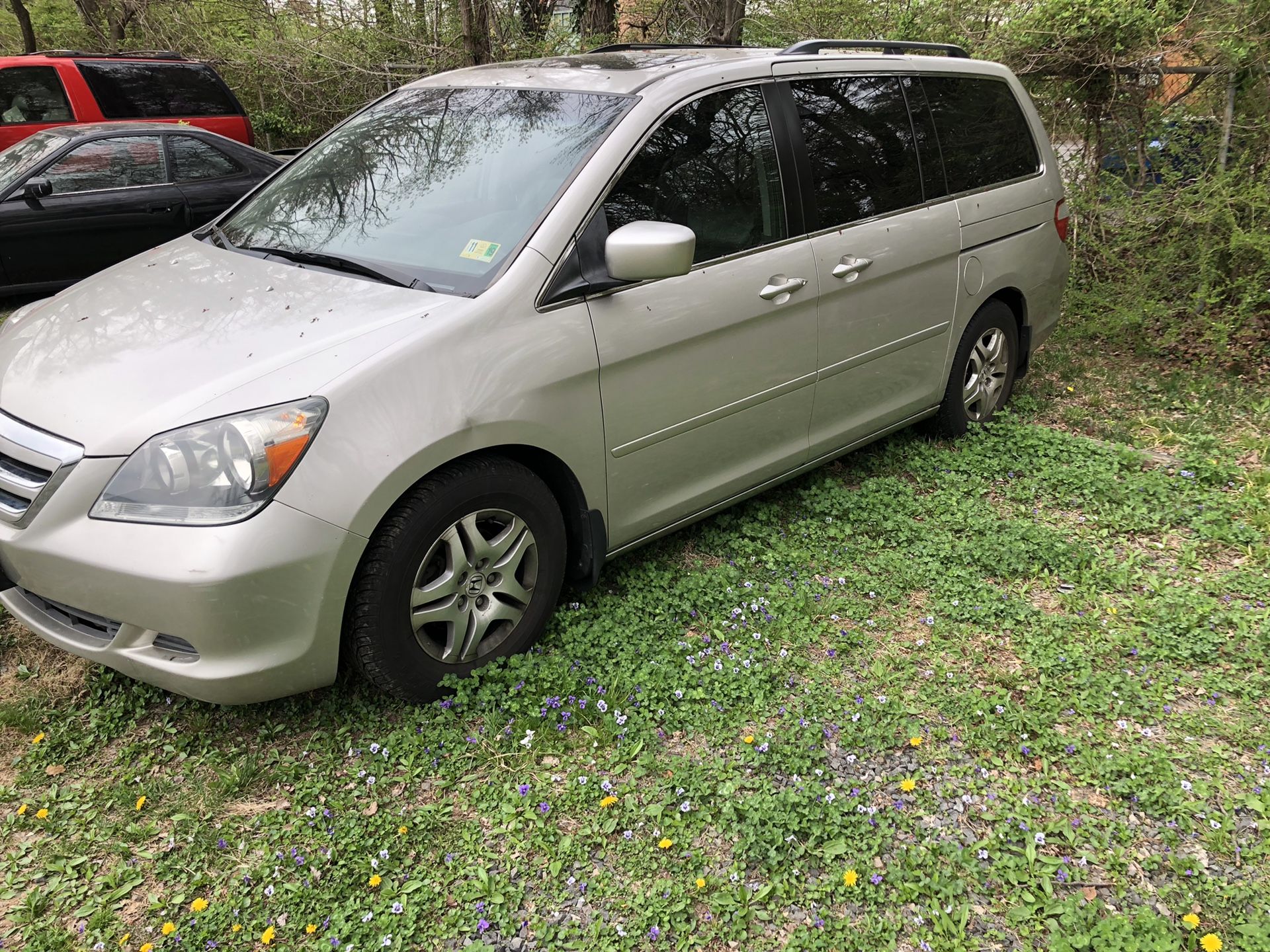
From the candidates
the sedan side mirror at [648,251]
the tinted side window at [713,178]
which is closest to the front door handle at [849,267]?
the tinted side window at [713,178]

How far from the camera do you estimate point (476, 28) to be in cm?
992

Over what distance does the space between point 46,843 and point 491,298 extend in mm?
1878

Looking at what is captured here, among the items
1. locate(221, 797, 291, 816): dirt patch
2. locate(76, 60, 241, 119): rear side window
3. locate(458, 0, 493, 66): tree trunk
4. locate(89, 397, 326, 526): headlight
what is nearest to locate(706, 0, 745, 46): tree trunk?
locate(458, 0, 493, 66): tree trunk

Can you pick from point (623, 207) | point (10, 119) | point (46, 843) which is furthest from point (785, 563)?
point (10, 119)

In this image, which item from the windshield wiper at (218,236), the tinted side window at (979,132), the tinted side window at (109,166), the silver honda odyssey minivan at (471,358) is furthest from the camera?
the tinted side window at (109,166)

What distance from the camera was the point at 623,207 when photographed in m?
3.08

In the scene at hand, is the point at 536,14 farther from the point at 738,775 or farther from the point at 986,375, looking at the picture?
the point at 738,775

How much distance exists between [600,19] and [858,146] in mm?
6465

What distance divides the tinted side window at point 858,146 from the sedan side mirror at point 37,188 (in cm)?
554

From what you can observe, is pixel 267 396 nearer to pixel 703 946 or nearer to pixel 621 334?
pixel 621 334

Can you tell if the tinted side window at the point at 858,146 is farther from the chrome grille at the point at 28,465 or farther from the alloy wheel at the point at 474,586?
the chrome grille at the point at 28,465

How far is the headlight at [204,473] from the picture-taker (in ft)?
7.88

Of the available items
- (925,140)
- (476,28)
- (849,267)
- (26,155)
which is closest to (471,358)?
(849,267)

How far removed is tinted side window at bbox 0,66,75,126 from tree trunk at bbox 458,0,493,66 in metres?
3.79
